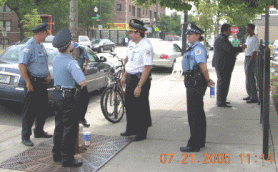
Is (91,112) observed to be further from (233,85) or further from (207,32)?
(207,32)

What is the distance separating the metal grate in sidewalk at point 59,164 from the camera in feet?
14.9

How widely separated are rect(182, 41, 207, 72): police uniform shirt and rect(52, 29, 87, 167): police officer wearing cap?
1.50 meters

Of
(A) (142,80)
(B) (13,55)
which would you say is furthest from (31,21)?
(A) (142,80)

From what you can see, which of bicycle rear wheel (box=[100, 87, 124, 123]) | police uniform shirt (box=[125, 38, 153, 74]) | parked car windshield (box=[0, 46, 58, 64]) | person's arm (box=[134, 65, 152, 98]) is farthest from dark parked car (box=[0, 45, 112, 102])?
person's arm (box=[134, 65, 152, 98])

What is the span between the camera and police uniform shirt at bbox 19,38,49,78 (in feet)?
18.2

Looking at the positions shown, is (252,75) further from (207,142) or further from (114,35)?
(114,35)

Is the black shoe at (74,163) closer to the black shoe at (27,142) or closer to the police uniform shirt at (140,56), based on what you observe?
the black shoe at (27,142)

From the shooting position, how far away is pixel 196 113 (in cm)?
501

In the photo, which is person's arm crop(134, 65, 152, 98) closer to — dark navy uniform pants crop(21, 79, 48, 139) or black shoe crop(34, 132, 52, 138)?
dark navy uniform pants crop(21, 79, 48, 139)

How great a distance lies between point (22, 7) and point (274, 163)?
3508cm

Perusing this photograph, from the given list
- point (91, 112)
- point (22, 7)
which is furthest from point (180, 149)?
point (22, 7)

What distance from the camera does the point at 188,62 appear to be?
16.4 feet

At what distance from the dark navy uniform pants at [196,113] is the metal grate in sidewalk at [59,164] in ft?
3.56

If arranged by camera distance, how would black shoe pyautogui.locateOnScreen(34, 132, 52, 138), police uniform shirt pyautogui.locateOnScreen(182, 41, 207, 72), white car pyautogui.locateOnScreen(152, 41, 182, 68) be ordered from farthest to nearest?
white car pyautogui.locateOnScreen(152, 41, 182, 68), black shoe pyautogui.locateOnScreen(34, 132, 52, 138), police uniform shirt pyautogui.locateOnScreen(182, 41, 207, 72)
